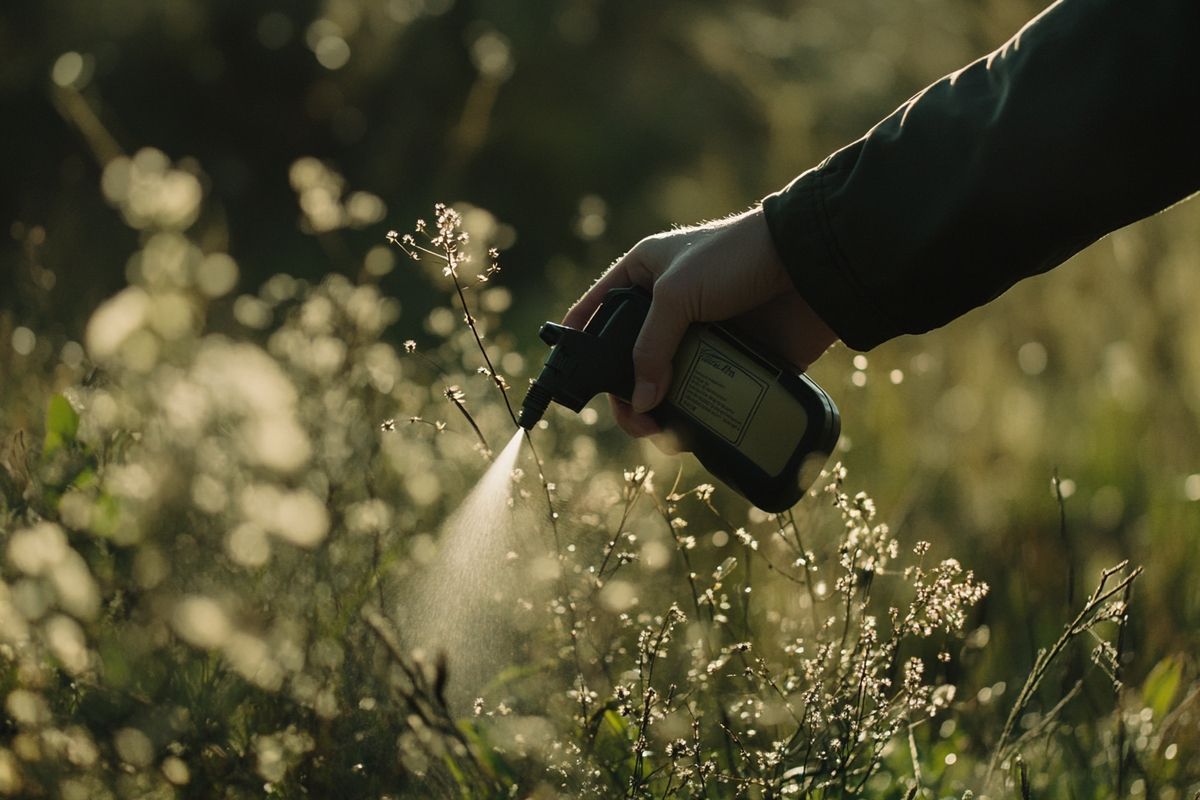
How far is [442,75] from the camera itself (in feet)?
22.4

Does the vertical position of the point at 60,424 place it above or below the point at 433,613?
above

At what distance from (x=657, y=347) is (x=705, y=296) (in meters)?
0.13

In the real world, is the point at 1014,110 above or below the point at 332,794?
above

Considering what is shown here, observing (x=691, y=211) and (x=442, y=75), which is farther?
(x=442, y=75)

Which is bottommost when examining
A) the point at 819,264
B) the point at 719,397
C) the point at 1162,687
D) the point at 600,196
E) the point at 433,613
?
the point at 433,613

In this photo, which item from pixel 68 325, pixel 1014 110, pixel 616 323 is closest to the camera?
pixel 1014 110

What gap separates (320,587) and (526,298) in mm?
3112

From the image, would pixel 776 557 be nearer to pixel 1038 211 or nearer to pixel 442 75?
pixel 1038 211

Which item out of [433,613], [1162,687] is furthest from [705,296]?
[1162,687]

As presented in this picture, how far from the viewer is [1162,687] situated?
219cm

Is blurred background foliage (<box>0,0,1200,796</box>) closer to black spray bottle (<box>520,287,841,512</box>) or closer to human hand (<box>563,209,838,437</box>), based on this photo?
human hand (<box>563,209,838,437</box>)

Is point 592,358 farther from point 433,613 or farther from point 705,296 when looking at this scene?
point 433,613

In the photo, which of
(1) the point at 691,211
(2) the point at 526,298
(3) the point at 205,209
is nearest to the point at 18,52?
(3) the point at 205,209

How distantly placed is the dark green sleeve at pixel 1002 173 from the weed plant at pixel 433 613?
0.36 metres
